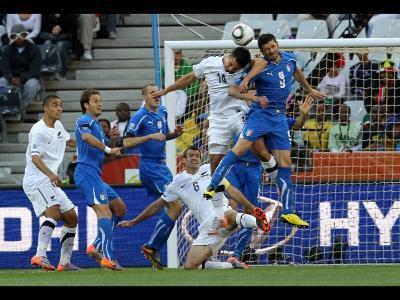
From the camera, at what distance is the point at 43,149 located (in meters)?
14.0

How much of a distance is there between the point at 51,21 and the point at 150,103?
697cm

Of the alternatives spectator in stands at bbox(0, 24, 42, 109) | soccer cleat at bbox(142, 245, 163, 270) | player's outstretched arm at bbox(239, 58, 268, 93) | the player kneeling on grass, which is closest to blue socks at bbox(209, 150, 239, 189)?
the player kneeling on grass

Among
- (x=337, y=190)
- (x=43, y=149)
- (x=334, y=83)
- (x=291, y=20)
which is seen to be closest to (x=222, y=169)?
(x=43, y=149)

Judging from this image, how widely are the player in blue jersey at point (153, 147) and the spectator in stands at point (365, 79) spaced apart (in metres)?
2.86

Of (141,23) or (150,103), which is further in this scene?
(141,23)

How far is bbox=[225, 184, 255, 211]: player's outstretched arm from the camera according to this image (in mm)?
13972

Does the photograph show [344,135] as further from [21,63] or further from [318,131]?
[21,63]

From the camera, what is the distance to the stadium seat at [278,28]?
1984 centimetres

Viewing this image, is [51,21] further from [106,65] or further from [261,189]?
[261,189]

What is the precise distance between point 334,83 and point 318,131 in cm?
95

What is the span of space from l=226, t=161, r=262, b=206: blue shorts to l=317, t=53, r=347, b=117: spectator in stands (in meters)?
2.47

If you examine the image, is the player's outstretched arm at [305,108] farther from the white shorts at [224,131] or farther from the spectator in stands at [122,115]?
the spectator in stands at [122,115]

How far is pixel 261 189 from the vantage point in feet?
52.4
